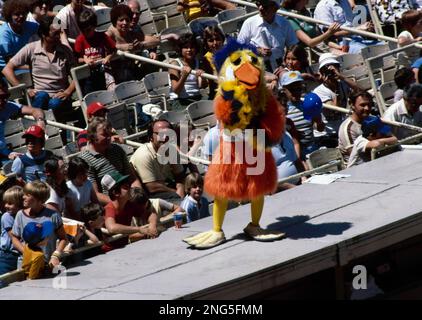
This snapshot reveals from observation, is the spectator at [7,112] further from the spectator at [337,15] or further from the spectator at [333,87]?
the spectator at [337,15]

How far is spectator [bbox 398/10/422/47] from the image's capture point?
53.9ft

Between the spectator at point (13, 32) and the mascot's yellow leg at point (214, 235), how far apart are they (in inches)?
179

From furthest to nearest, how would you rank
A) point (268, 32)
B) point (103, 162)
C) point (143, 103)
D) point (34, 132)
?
point (268, 32), point (143, 103), point (103, 162), point (34, 132)

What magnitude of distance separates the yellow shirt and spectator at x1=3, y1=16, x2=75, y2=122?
12.9 feet

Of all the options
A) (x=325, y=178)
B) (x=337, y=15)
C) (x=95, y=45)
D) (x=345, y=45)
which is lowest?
(x=325, y=178)

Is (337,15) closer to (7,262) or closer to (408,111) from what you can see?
(408,111)

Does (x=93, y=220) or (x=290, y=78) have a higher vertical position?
(x=290, y=78)

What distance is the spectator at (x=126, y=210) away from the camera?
12141 millimetres

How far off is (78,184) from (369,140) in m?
3.00

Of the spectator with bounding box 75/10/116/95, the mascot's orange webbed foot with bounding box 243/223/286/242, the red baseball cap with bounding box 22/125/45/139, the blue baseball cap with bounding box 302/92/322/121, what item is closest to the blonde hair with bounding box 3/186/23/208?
the red baseball cap with bounding box 22/125/45/139

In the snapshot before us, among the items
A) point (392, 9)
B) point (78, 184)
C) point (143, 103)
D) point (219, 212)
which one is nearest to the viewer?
point (219, 212)

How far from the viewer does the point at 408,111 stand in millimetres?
14398

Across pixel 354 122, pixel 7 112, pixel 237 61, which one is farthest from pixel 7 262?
pixel 354 122
